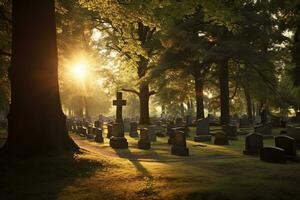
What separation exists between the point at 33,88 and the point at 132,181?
146 inches

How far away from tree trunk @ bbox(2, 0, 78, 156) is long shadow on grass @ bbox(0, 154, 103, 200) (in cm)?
53

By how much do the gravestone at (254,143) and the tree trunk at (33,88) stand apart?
23.5 ft

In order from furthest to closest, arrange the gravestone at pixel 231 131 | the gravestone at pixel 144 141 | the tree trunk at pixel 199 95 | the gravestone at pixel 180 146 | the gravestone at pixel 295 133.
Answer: the tree trunk at pixel 199 95, the gravestone at pixel 231 131, the gravestone at pixel 144 141, the gravestone at pixel 295 133, the gravestone at pixel 180 146

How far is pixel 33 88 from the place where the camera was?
29.3 feet

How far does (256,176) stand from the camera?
8.02m

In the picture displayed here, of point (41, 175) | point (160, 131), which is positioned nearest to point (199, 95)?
point (160, 131)

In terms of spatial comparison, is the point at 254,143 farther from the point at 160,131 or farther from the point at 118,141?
the point at 160,131

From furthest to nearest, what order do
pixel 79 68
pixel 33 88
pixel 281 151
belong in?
pixel 79 68, pixel 281 151, pixel 33 88

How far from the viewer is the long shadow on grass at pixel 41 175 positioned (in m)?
6.74

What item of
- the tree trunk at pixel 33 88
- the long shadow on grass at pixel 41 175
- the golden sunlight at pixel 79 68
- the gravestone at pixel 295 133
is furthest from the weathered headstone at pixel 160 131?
the long shadow on grass at pixel 41 175

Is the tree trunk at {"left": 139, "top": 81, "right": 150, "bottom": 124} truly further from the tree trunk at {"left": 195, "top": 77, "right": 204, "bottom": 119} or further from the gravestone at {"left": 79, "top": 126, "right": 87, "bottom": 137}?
the gravestone at {"left": 79, "top": 126, "right": 87, "bottom": 137}

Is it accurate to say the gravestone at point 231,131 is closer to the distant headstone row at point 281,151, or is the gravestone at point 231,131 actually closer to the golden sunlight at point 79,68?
the distant headstone row at point 281,151

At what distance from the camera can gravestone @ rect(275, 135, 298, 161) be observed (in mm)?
11156

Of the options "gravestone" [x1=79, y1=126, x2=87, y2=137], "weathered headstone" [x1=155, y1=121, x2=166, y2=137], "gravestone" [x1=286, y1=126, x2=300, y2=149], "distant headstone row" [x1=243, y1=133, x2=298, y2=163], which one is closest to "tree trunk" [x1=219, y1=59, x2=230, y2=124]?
"weathered headstone" [x1=155, y1=121, x2=166, y2=137]
